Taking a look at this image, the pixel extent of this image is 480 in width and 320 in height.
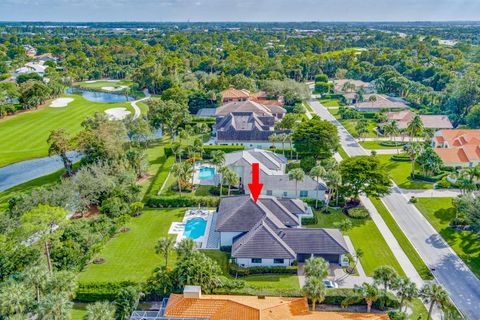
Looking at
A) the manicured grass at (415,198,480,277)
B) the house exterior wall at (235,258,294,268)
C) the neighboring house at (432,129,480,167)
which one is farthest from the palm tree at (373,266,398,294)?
the neighboring house at (432,129,480,167)

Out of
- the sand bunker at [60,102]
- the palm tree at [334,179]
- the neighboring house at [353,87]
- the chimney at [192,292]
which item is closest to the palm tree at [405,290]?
the chimney at [192,292]

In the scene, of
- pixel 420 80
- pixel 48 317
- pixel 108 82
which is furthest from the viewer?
pixel 108 82

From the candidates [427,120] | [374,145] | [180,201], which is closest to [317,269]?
[180,201]

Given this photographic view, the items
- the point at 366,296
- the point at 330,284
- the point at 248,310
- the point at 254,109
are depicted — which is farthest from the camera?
the point at 254,109

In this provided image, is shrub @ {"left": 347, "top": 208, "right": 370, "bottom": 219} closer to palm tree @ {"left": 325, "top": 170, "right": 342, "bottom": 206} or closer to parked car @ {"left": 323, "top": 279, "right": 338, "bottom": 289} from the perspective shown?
palm tree @ {"left": 325, "top": 170, "right": 342, "bottom": 206}

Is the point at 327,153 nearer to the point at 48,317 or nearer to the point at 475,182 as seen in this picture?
the point at 475,182

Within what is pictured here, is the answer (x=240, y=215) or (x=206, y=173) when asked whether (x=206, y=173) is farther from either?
(x=240, y=215)

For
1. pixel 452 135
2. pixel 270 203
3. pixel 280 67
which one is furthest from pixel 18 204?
pixel 280 67
